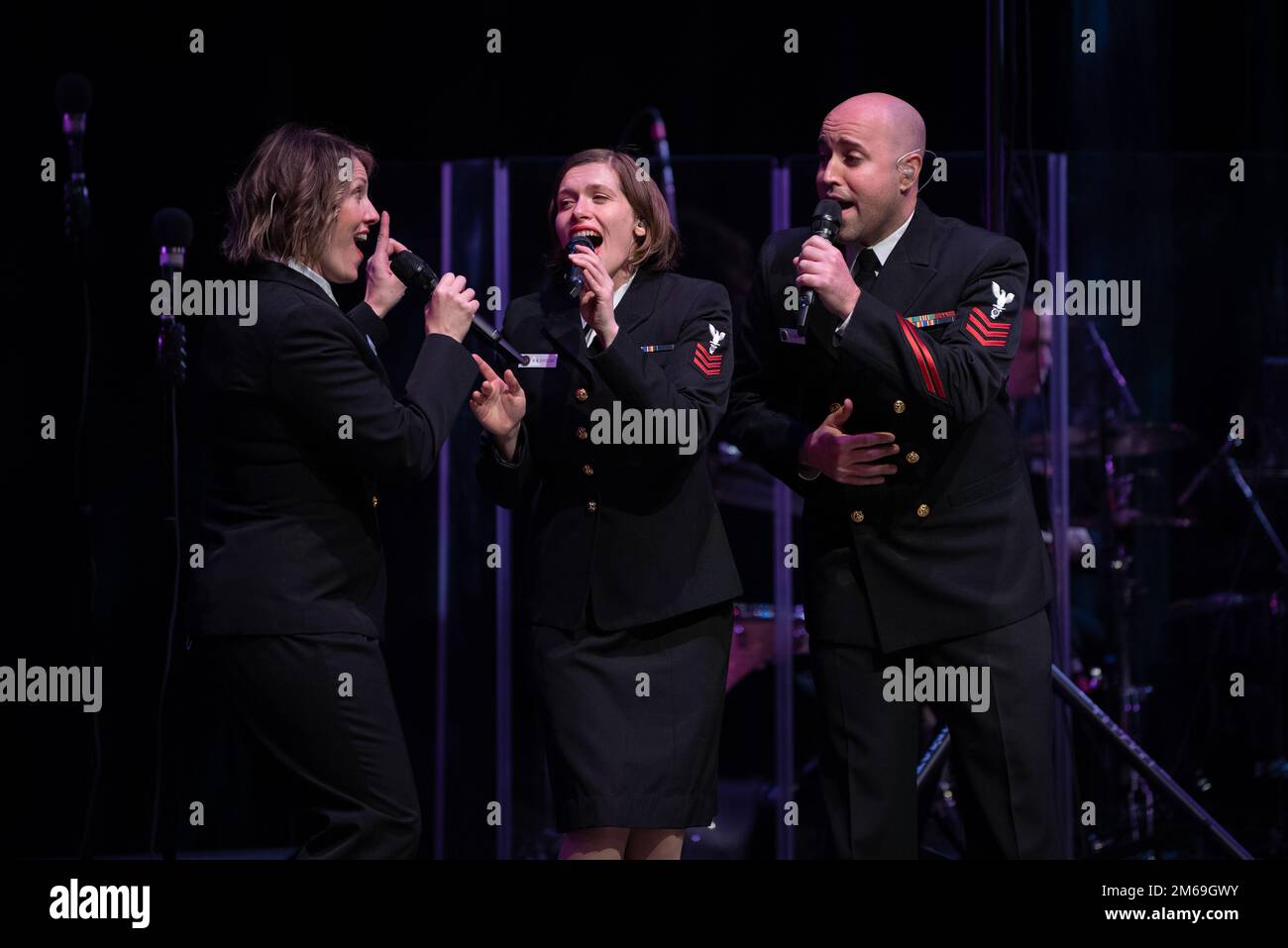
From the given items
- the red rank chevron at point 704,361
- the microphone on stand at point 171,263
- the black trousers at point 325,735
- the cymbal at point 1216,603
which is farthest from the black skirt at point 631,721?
the cymbal at point 1216,603

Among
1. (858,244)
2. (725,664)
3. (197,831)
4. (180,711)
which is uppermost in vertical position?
(858,244)

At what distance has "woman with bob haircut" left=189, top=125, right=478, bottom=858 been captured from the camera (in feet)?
9.11

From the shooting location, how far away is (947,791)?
4.66 meters

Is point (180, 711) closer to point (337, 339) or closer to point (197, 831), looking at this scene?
point (197, 831)

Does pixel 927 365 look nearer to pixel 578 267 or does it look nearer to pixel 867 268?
pixel 867 268

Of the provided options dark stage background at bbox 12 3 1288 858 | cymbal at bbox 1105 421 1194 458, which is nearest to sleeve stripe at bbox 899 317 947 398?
dark stage background at bbox 12 3 1288 858

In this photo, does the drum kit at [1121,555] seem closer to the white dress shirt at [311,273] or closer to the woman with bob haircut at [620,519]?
the woman with bob haircut at [620,519]

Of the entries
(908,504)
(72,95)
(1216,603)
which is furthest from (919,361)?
(72,95)

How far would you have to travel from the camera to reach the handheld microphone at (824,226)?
115 inches

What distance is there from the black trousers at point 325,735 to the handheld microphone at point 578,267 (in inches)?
32.4

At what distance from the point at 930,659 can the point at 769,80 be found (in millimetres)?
2305

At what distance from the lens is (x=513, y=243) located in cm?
452
